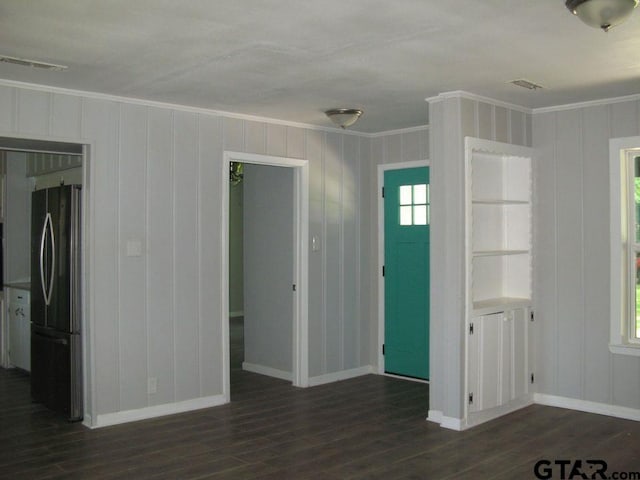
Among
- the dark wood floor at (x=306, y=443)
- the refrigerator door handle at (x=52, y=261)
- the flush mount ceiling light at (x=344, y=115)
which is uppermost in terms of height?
the flush mount ceiling light at (x=344, y=115)

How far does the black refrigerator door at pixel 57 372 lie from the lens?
475 centimetres

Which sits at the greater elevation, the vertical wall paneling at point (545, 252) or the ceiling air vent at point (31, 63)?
the ceiling air vent at point (31, 63)

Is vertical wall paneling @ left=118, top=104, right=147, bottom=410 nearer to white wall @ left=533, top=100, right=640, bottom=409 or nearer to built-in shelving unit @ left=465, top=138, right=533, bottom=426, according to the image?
built-in shelving unit @ left=465, top=138, right=533, bottom=426

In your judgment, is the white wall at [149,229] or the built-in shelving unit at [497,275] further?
the built-in shelving unit at [497,275]

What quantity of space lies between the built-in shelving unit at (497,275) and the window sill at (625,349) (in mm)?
637

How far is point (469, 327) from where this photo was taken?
184 inches

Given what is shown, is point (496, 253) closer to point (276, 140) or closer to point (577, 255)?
point (577, 255)

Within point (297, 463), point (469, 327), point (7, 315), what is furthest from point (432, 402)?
point (7, 315)

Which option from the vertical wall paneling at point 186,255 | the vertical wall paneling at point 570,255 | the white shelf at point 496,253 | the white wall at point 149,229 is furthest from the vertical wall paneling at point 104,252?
the vertical wall paneling at point 570,255

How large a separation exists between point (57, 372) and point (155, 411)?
795 millimetres

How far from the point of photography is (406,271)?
6215mm

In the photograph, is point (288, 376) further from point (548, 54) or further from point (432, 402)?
point (548, 54)

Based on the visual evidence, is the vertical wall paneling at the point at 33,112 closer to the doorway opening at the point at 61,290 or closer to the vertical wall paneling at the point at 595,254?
the doorway opening at the point at 61,290

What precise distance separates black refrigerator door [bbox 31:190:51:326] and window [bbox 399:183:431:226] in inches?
124
